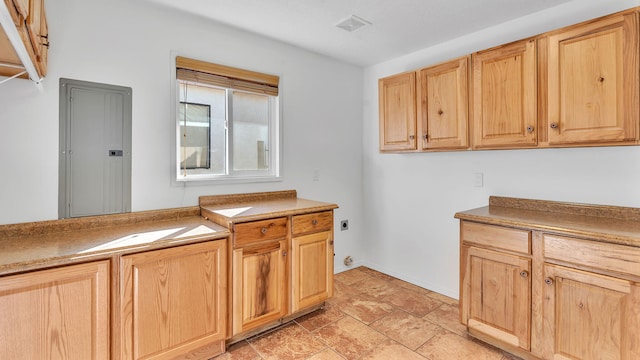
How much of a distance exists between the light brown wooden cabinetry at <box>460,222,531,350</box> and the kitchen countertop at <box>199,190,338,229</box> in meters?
1.07

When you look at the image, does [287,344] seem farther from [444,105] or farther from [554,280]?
[444,105]

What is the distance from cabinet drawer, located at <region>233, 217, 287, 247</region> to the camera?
2037mm

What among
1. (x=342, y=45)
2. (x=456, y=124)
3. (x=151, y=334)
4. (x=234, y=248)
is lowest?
(x=151, y=334)

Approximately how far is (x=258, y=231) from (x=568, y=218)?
2.06 metres

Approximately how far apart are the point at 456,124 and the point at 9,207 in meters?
3.03

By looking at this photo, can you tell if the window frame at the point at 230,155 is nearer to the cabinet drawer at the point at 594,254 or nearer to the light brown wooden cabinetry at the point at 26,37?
the light brown wooden cabinetry at the point at 26,37

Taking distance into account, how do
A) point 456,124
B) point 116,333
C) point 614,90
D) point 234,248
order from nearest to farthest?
1. point 116,333
2. point 614,90
3. point 234,248
4. point 456,124

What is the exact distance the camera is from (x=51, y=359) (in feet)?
4.69

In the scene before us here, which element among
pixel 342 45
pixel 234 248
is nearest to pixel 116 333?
pixel 234 248

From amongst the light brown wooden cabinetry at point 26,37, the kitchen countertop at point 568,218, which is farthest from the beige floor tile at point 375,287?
the light brown wooden cabinetry at point 26,37

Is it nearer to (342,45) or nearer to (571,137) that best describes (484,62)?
(571,137)

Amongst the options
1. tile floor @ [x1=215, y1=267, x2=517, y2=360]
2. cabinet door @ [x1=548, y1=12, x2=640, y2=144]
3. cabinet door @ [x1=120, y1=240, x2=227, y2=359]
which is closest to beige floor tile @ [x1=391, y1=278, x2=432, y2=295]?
tile floor @ [x1=215, y1=267, x2=517, y2=360]

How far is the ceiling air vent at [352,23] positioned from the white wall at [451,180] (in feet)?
2.90

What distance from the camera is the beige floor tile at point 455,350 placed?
1.98 metres
